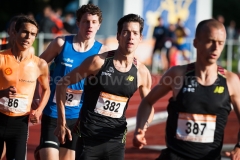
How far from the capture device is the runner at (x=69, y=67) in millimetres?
7012

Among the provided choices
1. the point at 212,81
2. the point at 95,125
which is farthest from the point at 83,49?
the point at 212,81

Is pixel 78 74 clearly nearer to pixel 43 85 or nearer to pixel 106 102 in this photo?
pixel 106 102

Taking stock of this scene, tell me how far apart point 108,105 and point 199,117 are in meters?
1.22

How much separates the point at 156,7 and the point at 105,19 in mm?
2220

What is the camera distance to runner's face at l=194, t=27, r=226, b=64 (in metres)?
4.84

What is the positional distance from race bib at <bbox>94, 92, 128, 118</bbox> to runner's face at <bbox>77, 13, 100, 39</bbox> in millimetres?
1356

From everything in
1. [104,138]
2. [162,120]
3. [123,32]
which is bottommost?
[162,120]

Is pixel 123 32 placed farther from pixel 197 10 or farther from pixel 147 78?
pixel 197 10

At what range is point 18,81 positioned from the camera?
6.75 metres

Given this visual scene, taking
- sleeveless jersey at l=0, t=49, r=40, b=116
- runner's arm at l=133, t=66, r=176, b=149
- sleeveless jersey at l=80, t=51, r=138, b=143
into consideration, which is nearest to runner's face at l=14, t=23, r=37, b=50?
sleeveless jersey at l=0, t=49, r=40, b=116

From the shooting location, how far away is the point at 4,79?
676cm

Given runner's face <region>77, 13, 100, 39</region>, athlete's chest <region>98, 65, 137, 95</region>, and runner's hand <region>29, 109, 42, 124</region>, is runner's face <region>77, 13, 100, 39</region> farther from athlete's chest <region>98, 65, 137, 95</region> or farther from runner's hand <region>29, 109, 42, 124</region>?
athlete's chest <region>98, 65, 137, 95</region>

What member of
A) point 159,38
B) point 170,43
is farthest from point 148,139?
point 170,43

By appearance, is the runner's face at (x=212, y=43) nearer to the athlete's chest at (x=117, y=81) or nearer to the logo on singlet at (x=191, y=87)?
the logo on singlet at (x=191, y=87)
